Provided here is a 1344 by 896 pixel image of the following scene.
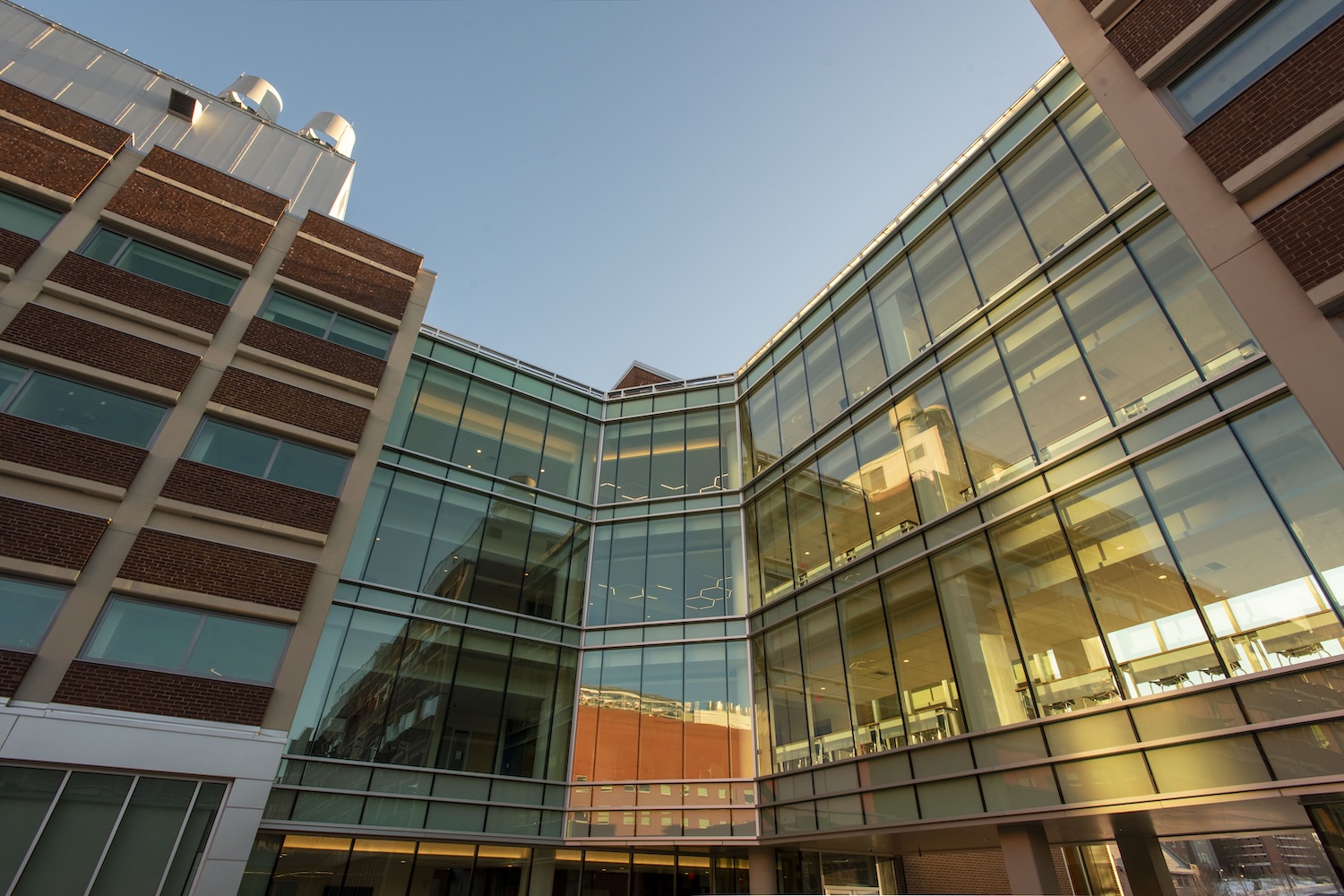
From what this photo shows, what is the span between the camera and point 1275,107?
1124 centimetres

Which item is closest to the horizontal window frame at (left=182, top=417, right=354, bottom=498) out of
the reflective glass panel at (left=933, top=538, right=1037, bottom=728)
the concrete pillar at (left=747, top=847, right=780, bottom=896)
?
the concrete pillar at (left=747, top=847, right=780, bottom=896)

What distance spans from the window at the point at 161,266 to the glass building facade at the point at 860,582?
611 centimetres

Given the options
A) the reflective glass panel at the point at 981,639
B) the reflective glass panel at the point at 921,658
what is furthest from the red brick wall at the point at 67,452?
the reflective glass panel at the point at 981,639

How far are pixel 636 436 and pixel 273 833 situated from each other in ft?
54.7

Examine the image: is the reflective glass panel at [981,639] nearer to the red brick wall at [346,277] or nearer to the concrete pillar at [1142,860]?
the concrete pillar at [1142,860]

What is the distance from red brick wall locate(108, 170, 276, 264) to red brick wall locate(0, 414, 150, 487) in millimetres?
7135

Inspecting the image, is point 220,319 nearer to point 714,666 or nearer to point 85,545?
point 85,545

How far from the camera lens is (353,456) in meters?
19.9

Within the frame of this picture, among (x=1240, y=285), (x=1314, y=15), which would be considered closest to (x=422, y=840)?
(x=1240, y=285)

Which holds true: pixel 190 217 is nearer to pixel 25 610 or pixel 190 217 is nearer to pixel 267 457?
pixel 267 457

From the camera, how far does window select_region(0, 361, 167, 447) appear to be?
16.2 meters

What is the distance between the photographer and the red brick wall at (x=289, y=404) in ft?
61.8

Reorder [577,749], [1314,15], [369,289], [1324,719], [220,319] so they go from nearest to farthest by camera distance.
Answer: [1324,719]
[1314,15]
[220,319]
[577,749]
[369,289]

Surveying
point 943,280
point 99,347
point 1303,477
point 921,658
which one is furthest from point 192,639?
point 1303,477
